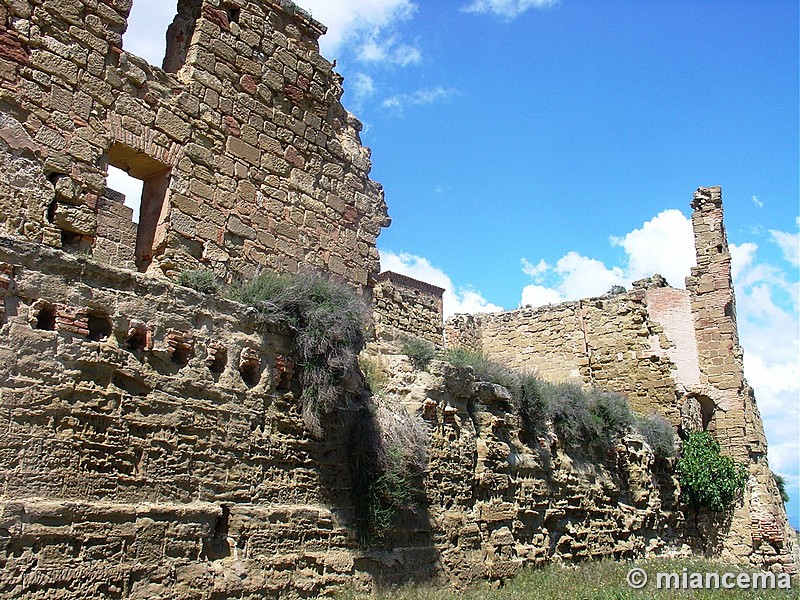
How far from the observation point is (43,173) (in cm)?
682

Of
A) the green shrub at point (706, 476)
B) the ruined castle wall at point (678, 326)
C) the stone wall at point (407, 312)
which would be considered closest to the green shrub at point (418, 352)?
the stone wall at point (407, 312)

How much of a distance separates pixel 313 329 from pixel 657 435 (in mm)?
8579

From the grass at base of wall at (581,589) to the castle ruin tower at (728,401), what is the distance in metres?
4.75

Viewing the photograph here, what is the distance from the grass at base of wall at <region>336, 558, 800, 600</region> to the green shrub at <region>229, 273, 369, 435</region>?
6.24 ft

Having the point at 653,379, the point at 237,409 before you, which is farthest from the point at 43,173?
the point at 653,379

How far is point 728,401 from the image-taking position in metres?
15.4

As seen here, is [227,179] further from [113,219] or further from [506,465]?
[506,465]

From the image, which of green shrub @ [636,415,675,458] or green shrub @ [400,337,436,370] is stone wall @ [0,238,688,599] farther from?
green shrub @ [636,415,675,458]

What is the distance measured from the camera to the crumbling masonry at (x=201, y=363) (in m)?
5.53

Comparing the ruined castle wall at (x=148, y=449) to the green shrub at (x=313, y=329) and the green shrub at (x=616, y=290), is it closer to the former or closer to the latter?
the green shrub at (x=313, y=329)

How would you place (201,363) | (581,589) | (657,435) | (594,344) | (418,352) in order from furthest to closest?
(594,344) < (657,435) < (418,352) < (581,589) < (201,363)

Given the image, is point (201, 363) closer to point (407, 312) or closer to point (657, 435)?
point (407, 312)

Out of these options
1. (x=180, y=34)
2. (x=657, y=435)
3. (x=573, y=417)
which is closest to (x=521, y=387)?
(x=573, y=417)

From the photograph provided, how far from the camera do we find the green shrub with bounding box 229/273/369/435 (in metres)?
7.33
